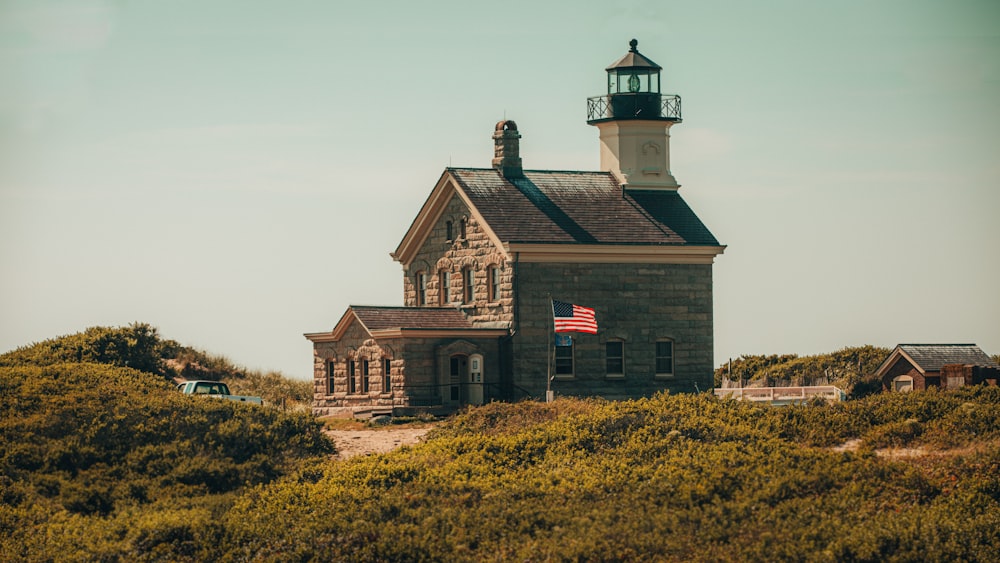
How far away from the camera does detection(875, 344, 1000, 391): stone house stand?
39.1m

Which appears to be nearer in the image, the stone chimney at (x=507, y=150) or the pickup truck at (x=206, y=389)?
the pickup truck at (x=206, y=389)

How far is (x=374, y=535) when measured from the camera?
964 inches

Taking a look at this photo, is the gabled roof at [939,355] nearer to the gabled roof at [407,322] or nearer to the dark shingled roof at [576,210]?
the dark shingled roof at [576,210]

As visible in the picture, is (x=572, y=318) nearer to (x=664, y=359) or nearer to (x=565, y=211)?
(x=664, y=359)

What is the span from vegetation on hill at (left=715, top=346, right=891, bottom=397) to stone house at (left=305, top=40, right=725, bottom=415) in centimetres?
472

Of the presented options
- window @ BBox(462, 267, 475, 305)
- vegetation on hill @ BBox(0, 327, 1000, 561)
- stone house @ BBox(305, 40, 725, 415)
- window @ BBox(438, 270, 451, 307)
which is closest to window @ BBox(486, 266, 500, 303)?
stone house @ BBox(305, 40, 725, 415)

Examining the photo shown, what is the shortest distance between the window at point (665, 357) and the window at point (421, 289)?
7.65 metres

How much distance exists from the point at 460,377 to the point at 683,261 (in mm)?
7480

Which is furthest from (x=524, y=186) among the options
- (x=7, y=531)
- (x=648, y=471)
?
(x=7, y=531)

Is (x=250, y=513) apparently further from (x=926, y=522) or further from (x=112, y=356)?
(x=112, y=356)

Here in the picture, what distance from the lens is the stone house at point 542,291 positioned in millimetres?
39875

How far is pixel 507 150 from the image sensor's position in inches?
1708

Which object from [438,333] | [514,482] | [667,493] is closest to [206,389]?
[438,333]

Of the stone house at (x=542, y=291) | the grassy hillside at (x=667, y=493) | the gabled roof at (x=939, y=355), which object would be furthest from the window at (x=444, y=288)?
the gabled roof at (x=939, y=355)
